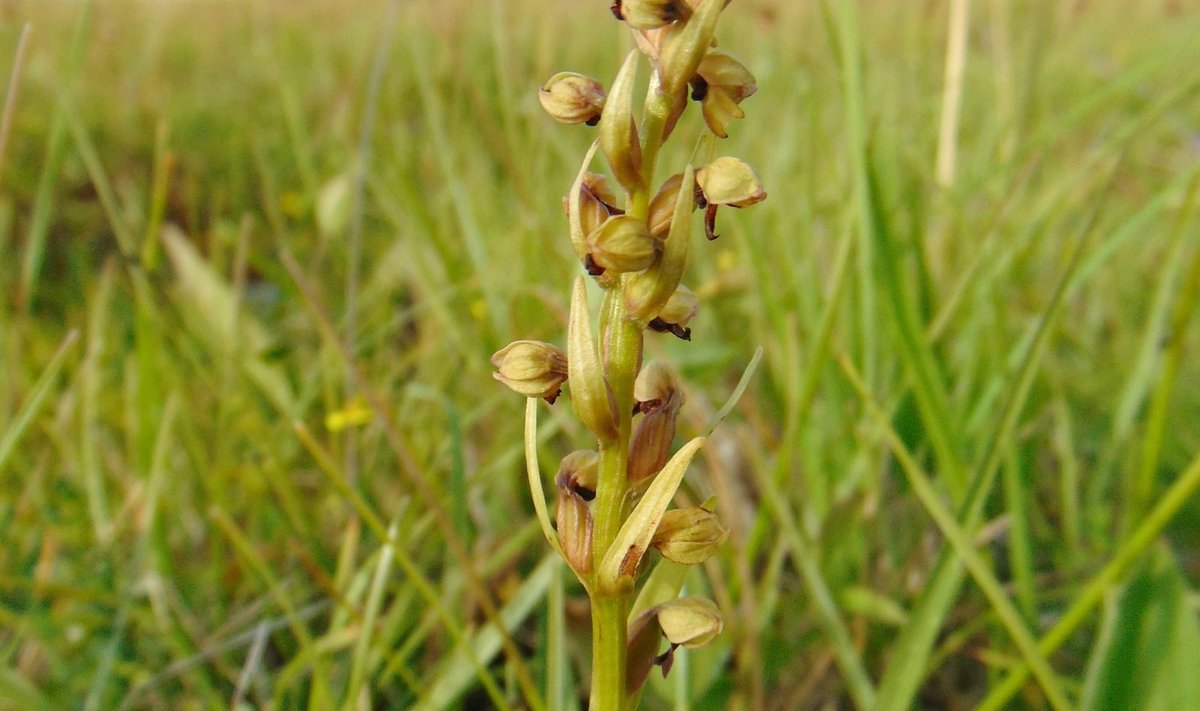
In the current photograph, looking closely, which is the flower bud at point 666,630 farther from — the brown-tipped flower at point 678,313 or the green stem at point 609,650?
the brown-tipped flower at point 678,313

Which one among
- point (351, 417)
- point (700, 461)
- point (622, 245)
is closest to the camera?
point (622, 245)

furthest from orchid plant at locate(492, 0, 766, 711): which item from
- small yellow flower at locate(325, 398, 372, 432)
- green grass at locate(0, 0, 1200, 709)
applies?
small yellow flower at locate(325, 398, 372, 432)

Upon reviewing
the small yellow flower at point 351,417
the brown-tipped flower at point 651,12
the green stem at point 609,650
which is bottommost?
the small yellow flower at point 351,417

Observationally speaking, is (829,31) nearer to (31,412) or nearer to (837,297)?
(837,297)

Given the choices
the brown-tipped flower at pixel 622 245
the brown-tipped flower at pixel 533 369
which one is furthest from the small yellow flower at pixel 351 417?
the brown-tipped flower at pixel 622 245

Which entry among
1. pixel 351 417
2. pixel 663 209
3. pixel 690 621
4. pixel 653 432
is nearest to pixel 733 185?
pixel 663 209

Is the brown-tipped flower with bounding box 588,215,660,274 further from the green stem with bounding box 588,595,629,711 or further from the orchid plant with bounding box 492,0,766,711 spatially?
the green stem with bounding box 588,595,629,711

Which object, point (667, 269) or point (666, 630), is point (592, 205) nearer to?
point (667, 269)
